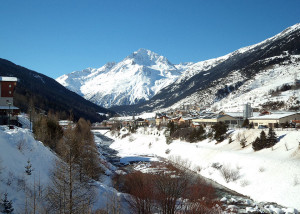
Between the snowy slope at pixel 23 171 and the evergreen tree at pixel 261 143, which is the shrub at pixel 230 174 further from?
the snowy slope at pixel 23 171

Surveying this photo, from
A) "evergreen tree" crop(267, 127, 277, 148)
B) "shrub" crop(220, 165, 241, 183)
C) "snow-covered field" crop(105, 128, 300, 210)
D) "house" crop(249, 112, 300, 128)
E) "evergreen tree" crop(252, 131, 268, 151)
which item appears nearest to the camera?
"snow-covered field" crop(105, 128, 300, 210)

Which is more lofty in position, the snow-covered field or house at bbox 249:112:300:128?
house at bbox 249:112:300:128

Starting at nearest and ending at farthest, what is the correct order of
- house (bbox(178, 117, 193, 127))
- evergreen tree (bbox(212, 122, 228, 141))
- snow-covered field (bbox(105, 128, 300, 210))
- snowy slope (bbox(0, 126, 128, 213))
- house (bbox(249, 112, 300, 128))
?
snowy slope (bbox(0, 126, 128, 213)) → snow-covered field (bbox(105, 128, 300, 210)) → evergreen tree (bbox(212, 122, 228, 141)) → house (bbox(249, 112, 300, 128)) → house (bbox(178, 117, 193, 127))

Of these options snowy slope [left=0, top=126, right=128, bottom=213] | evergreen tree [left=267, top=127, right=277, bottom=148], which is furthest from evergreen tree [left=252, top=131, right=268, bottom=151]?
snowy slope [left=0, top=126, right=128, bottom=213]

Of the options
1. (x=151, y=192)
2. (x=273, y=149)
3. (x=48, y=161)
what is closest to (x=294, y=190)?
(x=273, y=149)

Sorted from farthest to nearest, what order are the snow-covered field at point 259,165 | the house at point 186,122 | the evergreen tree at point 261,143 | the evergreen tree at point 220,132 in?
the house at point 186,122 < the evergreen tree at point 220,132 < the evergreen tree at point 261,143 < the snow-covered field at point 259,165

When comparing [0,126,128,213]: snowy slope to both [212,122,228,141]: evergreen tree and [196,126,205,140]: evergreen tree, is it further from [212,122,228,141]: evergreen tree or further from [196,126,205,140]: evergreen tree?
[196,126,205,140]: evergreen tree

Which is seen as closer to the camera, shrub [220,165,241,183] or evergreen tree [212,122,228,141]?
shrub [220,165,241,183]

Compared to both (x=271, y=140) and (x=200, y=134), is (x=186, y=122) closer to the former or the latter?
(x=200, y=134)

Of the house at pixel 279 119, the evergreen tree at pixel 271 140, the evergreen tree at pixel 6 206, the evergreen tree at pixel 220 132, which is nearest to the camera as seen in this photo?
the evergreen tree at pixel 6 206

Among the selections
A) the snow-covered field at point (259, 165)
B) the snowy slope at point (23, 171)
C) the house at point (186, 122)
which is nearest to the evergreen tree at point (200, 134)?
the snow-covered field at point (259, 165)

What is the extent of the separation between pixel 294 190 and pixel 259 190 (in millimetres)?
4488

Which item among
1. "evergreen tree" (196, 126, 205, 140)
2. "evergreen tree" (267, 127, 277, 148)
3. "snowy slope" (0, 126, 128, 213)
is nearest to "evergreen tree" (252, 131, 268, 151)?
"evergreen tree" (267, 127, 277, 148)

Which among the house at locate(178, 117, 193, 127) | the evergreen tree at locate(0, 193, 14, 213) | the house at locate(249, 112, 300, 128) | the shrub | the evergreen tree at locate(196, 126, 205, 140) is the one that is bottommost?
the shrub
